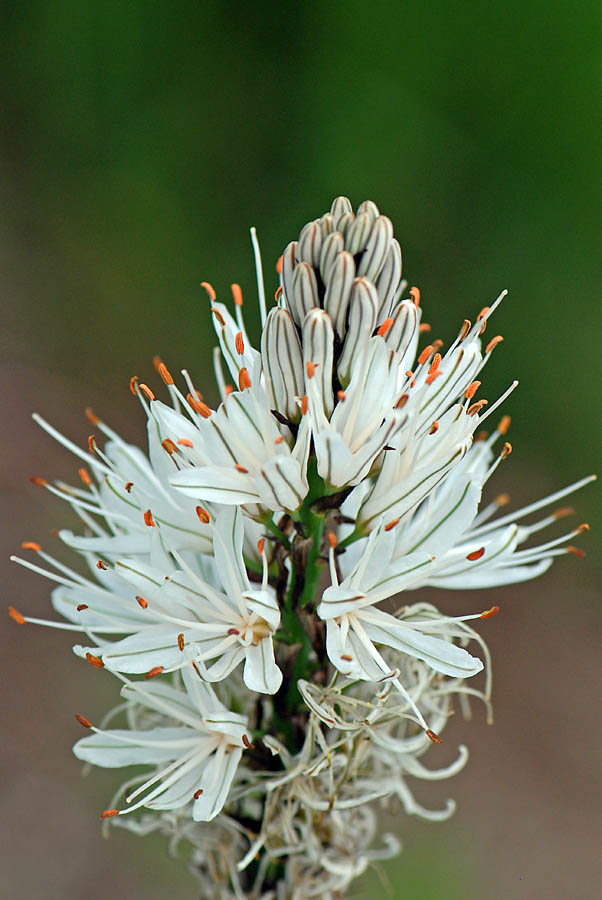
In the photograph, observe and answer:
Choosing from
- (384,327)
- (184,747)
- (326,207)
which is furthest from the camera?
(326,207)

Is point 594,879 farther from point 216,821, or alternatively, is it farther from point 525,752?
point 216,821

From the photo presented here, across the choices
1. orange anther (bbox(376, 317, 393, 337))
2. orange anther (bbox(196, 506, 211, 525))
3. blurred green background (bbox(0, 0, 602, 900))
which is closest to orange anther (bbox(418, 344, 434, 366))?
orange anther (bbox(376, 317, 393, 337))

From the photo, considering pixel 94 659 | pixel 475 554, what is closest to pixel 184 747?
pixel 94 659

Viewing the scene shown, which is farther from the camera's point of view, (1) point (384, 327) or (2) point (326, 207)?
(2) point (326, 207)

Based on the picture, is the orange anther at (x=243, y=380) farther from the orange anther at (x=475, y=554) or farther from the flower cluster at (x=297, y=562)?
the orange anther at (x=475, y=554)

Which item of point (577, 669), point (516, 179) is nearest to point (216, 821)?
point (577, 669)

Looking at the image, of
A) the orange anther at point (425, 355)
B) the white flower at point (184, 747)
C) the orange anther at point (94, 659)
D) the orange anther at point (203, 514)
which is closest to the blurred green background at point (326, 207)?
the white flower at point (184, 747)

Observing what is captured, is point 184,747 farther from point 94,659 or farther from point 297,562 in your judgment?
point 297,562

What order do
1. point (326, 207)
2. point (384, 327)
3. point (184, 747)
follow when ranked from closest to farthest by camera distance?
point (384, 327) → point (184, 747) → point (326, 207)
